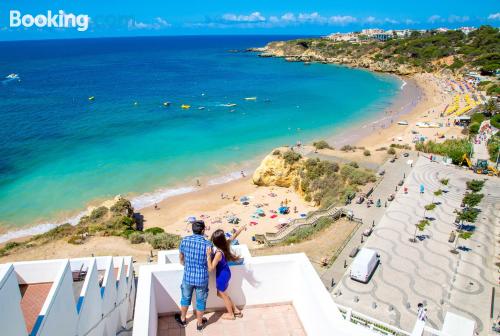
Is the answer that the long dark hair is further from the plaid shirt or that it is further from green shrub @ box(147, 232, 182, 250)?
green shrub @ box(147, 232, 182, 250)

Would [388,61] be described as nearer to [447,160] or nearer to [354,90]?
[354,90]

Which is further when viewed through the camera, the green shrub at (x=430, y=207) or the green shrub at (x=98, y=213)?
the green shrub at (x=98, y=213)

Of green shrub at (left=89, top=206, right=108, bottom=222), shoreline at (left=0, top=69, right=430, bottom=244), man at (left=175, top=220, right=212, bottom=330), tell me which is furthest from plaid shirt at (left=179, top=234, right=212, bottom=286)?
shoreline at (left=0, top=69, right=430, bottom=244)

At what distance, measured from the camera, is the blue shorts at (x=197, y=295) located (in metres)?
4.89

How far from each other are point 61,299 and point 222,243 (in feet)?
6.62

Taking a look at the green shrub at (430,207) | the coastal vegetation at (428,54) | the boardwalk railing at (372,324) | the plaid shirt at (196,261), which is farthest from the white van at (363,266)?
the coastal vegetation at (428,54)

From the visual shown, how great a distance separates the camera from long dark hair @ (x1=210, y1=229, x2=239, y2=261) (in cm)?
509

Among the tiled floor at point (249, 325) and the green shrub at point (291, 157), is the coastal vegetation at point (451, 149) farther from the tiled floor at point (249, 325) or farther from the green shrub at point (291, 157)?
the tiled floor at point (249, 325)

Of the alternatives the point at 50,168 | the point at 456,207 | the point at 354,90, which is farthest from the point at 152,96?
the point at 456,207

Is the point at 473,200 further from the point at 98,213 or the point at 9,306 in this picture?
the point at 98,213

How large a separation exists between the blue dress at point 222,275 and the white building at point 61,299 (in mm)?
1807

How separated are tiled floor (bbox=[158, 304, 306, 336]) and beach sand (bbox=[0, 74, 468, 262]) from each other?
44.5 feet

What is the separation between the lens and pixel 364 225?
63.5ft

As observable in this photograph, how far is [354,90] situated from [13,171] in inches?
2089
